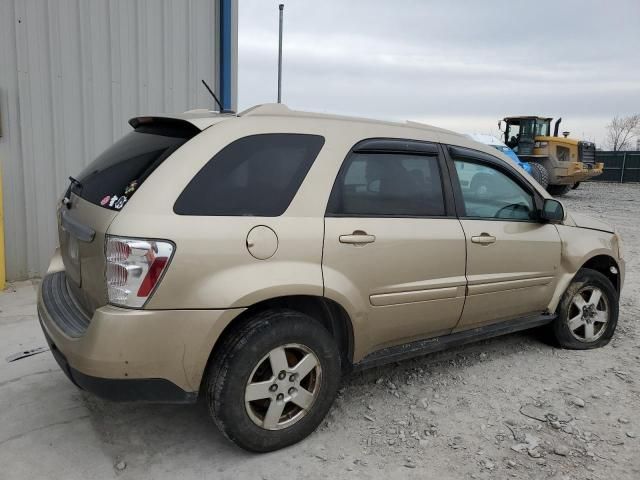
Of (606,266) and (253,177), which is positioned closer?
(253,177)

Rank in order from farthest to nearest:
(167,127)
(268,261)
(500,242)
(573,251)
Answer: (573,251) → (500,242) → (167,127) → (268,261)

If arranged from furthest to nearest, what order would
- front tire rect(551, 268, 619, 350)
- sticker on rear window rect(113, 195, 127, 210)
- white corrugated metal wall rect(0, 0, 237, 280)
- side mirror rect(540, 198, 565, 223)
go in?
white corrugated metal wall rect(0, 0, 237, 280)
front tire rect(551, 268, 619, 350)
side mirror rect(540, 198, 565, 223)
sticker on rear window rect(113, 195, 127, 210)

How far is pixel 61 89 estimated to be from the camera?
5.98 meters

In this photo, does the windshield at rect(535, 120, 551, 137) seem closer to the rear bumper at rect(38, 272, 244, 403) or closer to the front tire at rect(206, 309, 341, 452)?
the front tire at rect(206, 309, 341, 452)

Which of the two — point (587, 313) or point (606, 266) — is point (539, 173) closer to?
point (606, 266)

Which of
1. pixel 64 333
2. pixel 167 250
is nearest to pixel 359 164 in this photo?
pixel 167 250

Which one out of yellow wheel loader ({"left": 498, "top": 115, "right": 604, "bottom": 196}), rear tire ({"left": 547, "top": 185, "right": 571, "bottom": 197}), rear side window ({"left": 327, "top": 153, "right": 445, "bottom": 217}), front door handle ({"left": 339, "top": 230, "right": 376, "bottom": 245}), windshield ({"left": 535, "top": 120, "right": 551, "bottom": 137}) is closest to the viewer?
front door handle ({"left": 339, "top": 230, "right": 376, "bottom": 245})

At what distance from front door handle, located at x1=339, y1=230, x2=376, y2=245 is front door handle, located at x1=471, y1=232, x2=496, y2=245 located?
87 centimetres

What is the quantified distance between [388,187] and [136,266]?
1539mm

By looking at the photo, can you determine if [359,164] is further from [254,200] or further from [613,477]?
[613,477]

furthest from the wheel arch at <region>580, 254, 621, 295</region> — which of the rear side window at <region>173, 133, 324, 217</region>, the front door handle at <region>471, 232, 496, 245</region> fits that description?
the rear side window at <region>173, 133, 324, 217</region>

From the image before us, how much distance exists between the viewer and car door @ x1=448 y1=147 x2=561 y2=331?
136 inches

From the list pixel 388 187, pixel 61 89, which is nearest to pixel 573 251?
pixel 388 187

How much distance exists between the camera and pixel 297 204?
8.86 feet
